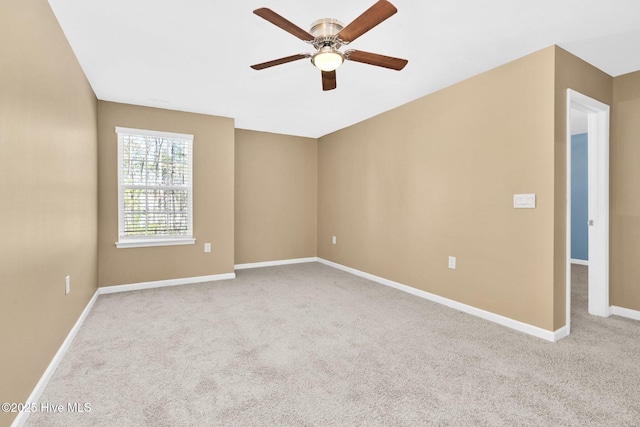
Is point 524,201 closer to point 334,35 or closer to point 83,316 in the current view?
point 334,35

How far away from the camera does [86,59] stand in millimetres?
2863

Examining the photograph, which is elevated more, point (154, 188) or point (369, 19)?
point (369, 19)

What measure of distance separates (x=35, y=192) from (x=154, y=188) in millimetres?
2544

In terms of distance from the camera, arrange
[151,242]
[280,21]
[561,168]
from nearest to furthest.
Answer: [280,21] < [561,168] < [151,242]

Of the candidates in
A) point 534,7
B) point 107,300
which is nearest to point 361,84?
point 534,7

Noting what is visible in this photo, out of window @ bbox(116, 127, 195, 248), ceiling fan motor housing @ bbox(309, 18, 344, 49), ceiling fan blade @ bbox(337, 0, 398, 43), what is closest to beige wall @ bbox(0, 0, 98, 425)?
window @ bbox(116, 127, 195, 248)

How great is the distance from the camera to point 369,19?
1754 millimetres

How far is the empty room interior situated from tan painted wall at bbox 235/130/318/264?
0.70 m

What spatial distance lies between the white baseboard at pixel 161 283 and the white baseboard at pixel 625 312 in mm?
4562

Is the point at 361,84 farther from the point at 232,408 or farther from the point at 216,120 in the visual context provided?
the point at 232,408

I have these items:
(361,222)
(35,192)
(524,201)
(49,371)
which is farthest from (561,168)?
(49,371)

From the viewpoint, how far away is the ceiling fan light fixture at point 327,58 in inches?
80.4

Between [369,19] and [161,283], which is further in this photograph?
[161,283]

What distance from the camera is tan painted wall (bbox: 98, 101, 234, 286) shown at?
13.0ft
